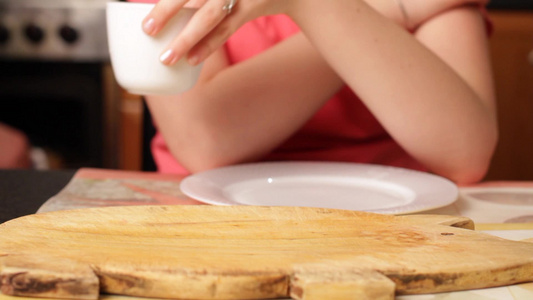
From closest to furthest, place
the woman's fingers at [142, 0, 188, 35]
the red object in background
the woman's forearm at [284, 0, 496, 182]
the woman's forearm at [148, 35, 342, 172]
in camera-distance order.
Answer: the woman's fingers at [142, 0, 188, 35]
the woman's forearm at [284, 0, 496, 182]
the woman's forearm at [148, 35, 342, 172]
the red object in background

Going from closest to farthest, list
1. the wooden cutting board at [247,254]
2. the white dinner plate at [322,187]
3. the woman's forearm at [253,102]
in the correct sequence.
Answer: the wooden cutting board at [247,254] → the white dinner plate at [322,187] → the woman's forearm at [253,102]

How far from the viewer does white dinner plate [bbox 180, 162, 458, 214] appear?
0.67m

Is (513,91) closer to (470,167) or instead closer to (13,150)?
(470,167)

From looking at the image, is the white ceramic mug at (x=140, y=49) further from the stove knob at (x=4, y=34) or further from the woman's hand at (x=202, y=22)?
the stove knob at (x=4, y=34)

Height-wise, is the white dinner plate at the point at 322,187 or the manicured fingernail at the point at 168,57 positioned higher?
the manicured fingernail at the point at 168,57

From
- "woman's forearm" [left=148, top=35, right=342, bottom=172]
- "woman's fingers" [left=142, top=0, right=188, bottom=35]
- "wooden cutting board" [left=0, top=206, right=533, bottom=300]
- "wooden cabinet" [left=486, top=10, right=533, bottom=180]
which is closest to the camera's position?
"wooden cutting board" [left=0, top=206, right=533, bottom=300]

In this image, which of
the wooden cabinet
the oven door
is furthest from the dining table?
the wooden cabinet

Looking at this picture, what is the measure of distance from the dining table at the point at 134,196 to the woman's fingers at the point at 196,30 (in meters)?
0.17

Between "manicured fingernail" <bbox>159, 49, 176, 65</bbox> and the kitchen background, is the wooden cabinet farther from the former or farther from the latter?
"manicured fingernail" <bbox>159, 49, 176, 65</bbox>

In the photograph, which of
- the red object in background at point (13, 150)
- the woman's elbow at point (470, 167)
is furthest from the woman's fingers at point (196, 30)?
the red object in background at point (13, 150)

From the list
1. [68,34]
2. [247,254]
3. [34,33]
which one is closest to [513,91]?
[68,34]

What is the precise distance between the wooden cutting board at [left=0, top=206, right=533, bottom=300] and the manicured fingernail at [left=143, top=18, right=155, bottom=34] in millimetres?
168

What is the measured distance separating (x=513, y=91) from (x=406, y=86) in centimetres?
176

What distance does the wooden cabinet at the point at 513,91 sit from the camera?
2.32 m
